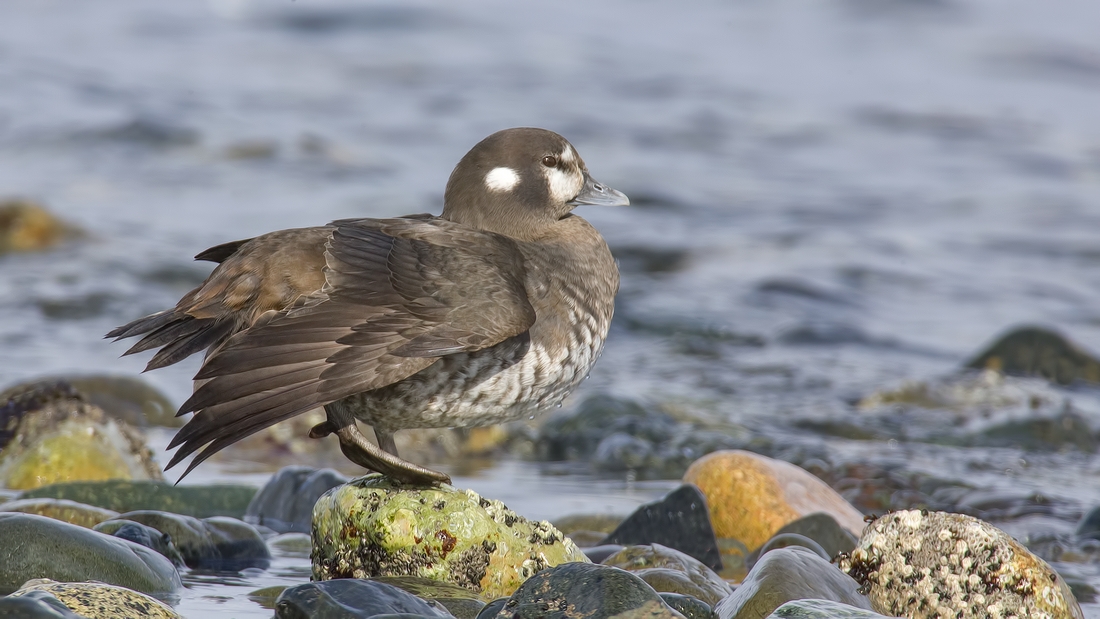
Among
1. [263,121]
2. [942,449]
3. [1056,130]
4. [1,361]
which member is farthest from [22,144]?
[1056,130]

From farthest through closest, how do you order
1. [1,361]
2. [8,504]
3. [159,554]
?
[1,361] → [8,504] → [159,554]

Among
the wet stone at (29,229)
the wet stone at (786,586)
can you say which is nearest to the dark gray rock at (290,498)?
the wet stone at (786,586)

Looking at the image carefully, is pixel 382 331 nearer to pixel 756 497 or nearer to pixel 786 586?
pixel 786 586

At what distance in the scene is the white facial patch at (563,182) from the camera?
17.5ft

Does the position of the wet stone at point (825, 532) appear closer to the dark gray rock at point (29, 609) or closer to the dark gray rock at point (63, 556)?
the dark gray rock at point (63, 556)

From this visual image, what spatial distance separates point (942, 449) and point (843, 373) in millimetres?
1703

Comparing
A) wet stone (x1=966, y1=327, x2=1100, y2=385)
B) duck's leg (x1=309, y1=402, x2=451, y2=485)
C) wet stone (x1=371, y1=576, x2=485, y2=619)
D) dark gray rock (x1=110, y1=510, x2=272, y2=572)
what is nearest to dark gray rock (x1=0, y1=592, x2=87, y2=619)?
wet stone (x1=371, y1=576, x2=485, y2=619)

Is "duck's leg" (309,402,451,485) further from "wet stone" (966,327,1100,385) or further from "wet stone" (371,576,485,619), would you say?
"wet stone" (966,327,1100,385)

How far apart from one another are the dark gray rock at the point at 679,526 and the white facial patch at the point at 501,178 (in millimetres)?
1481

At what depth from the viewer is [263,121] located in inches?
683

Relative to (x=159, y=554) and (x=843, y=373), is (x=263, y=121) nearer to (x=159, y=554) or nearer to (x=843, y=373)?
(x=843, y=373)

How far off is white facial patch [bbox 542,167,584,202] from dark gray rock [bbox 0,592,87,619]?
8.45 feet

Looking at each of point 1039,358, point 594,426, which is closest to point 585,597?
point 594,426

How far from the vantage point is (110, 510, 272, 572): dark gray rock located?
16.5 ft
